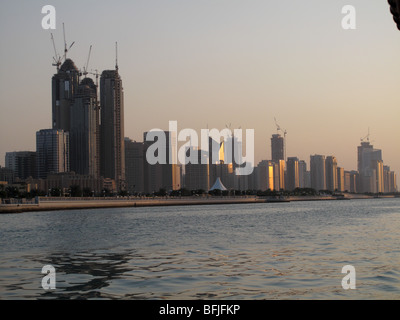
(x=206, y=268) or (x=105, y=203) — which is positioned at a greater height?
(x=206, y=268)

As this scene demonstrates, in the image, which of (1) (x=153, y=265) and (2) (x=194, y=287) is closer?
(2) (x=194, y=287)

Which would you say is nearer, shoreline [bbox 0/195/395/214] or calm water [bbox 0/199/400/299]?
calm water [bbox 0/199/400/299]

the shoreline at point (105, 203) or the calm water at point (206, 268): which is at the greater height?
the calm water at point (206, 268)

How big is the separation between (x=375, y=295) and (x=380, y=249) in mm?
12241

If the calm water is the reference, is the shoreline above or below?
below

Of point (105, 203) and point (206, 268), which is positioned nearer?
point (206, 268)

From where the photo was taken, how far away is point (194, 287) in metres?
16.1

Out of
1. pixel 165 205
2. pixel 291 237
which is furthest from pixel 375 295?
pixel 165 205

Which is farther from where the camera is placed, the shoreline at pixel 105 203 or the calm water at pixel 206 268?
the shoreline at pixel 105 203

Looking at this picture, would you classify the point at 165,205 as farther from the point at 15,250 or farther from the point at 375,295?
the point at 375,295
